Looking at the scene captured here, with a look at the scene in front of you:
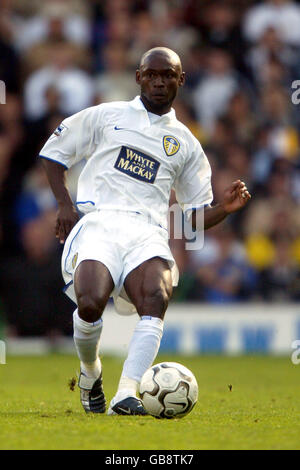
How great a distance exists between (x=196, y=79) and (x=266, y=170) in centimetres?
189

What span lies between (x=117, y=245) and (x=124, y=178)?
1.62 feet

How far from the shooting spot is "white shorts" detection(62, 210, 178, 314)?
6.50 metres

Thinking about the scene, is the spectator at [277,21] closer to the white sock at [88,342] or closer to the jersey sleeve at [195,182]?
the jersey sleeve at [195,182]

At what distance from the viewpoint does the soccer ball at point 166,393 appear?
6117 mm

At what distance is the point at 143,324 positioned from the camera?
6.25 meters

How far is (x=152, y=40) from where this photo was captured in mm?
15195

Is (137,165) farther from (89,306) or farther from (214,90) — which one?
(214,90)

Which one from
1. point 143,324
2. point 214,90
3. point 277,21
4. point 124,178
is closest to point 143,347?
point 143,324

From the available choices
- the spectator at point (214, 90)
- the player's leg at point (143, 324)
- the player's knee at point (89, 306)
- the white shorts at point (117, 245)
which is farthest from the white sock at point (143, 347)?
the spectator at point (214, 90)

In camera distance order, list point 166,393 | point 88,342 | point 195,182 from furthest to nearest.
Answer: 1. point 195,182
2. point 88,342
3. point 166,393

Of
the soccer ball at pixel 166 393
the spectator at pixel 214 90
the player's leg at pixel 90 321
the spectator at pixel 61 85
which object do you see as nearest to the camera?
the soccer ball at pixel 166 393

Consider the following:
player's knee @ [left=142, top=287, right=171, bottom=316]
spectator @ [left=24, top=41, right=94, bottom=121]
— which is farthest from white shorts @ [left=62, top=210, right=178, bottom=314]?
spectator @ [left=24, top=41, right=94, bottom=121]

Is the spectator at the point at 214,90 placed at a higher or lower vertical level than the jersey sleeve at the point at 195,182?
higher

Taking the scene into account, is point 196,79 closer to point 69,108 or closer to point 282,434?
point 69,108
